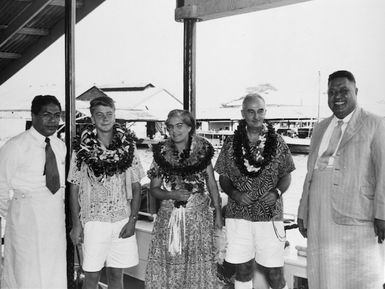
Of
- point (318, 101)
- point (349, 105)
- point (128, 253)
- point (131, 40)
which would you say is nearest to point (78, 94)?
point (131, 40)

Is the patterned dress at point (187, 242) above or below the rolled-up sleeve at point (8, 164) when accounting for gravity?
below

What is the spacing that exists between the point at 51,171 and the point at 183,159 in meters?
0.88

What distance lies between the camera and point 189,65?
14.8 ft

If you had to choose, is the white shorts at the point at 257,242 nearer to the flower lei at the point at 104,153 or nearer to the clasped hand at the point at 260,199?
the clasped hand at the point at 260,199

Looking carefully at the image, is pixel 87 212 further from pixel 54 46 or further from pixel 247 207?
pixel 54 46

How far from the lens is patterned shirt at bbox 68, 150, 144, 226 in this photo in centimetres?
316

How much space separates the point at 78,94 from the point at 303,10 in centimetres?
205

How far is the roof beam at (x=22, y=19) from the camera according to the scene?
481 cm

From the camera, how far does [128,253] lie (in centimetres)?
319

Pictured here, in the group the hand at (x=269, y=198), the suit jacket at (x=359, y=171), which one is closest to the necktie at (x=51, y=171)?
the hand at (x=269, y=198)

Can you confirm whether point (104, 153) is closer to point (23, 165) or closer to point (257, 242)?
point (23, 165)

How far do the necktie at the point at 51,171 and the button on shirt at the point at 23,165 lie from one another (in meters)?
0.02

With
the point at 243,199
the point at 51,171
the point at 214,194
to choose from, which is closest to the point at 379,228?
the point at 243,199

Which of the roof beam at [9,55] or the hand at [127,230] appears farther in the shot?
Result: the roof beam at [9,55]
